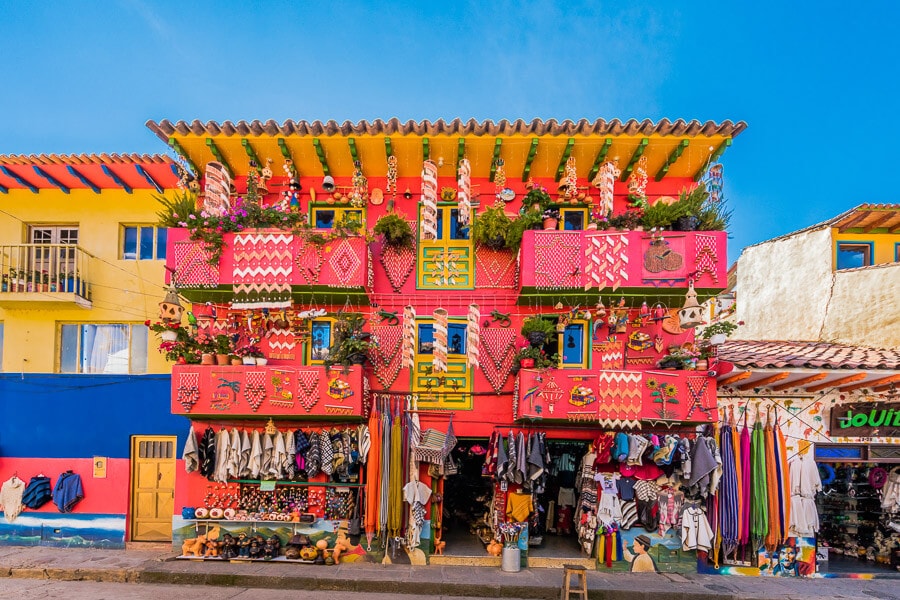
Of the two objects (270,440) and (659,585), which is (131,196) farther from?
(659,585)

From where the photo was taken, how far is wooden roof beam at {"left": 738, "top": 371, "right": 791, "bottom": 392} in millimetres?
9231

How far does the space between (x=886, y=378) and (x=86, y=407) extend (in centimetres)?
1667

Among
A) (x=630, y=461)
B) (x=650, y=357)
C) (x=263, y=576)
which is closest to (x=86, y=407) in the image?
(x=263, y=576)

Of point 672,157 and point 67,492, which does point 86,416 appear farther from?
point 672,157

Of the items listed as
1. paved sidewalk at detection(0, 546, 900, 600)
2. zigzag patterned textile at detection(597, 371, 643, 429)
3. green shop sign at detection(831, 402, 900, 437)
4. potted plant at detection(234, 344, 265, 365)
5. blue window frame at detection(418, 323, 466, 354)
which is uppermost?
blue window frame at detection(418, 323, 466, 354)

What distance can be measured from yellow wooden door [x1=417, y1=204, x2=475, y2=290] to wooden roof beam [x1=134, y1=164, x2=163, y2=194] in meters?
6.20

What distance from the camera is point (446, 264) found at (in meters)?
10.5

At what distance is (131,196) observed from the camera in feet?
38.0

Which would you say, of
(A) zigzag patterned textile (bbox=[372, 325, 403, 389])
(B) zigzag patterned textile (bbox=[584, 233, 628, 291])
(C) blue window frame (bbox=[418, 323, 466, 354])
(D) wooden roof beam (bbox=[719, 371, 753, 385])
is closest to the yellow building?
(A) zigzag patterned textile (bbox=[372, 325, 403, 389])

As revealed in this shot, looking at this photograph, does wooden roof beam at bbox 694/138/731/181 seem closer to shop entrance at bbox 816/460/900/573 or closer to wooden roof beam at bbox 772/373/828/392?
wooden roof beam at bbox 772/373/828/392

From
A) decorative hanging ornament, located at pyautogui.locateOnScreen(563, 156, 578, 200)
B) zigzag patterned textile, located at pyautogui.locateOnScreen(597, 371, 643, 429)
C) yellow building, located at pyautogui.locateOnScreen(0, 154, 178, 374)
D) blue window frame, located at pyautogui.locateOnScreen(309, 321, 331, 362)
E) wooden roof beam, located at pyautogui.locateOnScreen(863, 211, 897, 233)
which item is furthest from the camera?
wooden roof beam, located at pyautogui.locateOnScreen(863, 211, 897, 233)

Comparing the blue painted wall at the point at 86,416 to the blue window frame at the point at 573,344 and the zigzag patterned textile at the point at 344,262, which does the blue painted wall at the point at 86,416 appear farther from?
the blue window frame at the point at 573,344

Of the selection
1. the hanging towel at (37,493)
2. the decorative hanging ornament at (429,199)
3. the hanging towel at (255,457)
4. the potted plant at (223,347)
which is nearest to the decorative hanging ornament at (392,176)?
the decorative hanging ornament at (429,199)

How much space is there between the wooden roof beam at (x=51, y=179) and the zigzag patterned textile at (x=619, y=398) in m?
12.8
